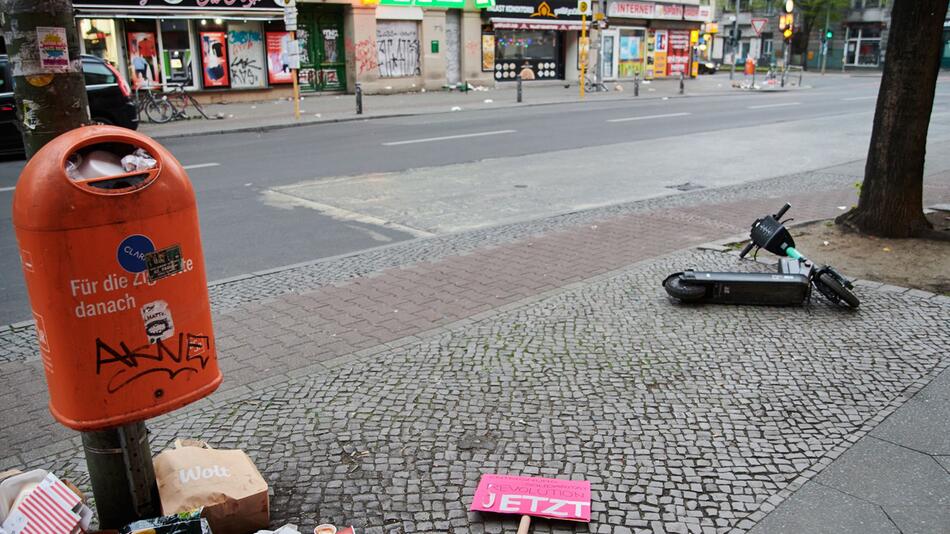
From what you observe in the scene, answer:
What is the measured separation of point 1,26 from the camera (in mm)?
2961

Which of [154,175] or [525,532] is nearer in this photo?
[154,175]

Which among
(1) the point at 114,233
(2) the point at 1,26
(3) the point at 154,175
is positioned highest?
(2) the point at 1,26

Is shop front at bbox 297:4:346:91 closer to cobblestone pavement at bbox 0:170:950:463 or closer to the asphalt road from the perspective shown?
the asphalt road

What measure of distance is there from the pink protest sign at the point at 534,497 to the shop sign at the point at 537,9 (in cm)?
3218

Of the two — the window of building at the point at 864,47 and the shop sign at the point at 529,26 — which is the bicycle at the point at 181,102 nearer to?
the shop sign at the point at 529,26

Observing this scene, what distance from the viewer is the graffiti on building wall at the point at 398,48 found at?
98.3 ft

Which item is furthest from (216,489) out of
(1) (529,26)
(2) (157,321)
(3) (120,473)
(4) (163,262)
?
(1) (529,26)

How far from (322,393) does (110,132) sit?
2195 mm

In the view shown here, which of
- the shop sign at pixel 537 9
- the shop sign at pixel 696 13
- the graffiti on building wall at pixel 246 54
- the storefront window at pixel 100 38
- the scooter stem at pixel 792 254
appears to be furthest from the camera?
the shop sign at pixel 696 13

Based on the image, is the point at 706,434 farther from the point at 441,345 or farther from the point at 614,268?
the point at 614,268

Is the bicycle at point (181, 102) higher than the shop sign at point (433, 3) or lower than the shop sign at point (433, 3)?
lower

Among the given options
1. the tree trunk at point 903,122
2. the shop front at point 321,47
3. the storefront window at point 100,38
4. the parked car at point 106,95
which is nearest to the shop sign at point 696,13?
→ the shop front at point 321,47

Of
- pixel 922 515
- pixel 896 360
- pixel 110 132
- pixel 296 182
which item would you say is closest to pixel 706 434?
pixel 922 515

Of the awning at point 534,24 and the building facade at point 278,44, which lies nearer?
the building facade at point 278,44
